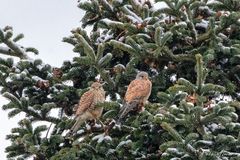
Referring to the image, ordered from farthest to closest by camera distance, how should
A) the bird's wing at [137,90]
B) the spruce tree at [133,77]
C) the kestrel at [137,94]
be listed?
1. the bird's wing at [137,90]
2. the kestrel at [137,94]
3. the spruce tree at [133,77]

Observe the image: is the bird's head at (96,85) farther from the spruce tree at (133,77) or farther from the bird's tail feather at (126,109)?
the bird's tail feather at (126,109)

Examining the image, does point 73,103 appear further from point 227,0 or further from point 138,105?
point 227,0

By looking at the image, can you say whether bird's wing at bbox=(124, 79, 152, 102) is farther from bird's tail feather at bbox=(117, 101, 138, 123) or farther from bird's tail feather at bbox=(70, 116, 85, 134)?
bird's tail feather at bbox=(70, 116, 85, 134)

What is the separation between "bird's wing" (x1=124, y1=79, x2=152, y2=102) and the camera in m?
8.62

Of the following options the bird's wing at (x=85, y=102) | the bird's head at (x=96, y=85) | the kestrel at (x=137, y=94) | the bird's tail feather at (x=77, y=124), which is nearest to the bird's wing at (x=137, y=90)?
the kestrel at (x=137, y=94)

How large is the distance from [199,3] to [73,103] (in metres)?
2.36

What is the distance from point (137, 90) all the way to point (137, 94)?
7 cm

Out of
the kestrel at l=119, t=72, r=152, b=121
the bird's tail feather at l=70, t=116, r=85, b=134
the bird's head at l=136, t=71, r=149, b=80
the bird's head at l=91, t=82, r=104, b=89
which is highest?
the bird's head at l=91, t=82, r=104, b=89

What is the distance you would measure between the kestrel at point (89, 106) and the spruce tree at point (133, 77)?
0.11 metres

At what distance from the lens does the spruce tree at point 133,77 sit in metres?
7.80

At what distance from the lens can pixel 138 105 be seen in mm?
8695

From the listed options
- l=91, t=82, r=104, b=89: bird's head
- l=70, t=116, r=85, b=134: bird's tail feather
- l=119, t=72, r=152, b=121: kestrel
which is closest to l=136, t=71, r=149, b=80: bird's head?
l=119, t=72, r=152, b=121: kestrel

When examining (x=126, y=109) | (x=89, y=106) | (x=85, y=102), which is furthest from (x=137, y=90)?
(x=85, y=102)

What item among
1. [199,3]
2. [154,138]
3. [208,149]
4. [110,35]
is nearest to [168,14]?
[199,3]
